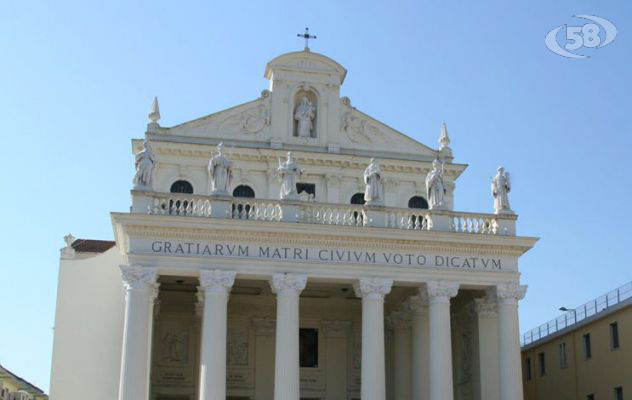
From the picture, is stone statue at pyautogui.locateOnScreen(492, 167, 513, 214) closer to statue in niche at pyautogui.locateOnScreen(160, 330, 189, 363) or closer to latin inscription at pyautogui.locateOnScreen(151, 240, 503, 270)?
latin inscription at pyautogui.locateOnScreen(151, 240, 503, 270)

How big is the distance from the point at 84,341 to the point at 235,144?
30.9 feet

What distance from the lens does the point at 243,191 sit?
114 feet

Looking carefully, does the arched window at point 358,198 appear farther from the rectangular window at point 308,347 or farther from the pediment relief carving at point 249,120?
the rectangular window at point 308,347

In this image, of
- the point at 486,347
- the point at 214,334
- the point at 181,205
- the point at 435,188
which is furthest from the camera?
the point at 486,347

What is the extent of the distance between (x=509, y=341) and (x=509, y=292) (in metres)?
1.62

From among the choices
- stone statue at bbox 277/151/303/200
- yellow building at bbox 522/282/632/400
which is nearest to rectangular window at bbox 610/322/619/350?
yellow building at bbox 522/282/632/400

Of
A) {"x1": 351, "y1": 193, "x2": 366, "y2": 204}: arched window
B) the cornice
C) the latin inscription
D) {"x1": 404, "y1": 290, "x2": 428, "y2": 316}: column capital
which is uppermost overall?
{"x1": 351, "y1": 193, "x2": 366, "y2": 204}: arched window

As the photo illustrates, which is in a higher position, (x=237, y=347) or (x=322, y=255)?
(x=322, y=255)

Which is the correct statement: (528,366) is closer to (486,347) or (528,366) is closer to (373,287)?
(486,347)

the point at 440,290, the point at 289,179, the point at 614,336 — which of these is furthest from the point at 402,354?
the point at 614,336

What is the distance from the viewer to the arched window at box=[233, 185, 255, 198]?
1364 inches

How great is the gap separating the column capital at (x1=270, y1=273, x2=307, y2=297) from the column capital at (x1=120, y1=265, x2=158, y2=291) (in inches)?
149

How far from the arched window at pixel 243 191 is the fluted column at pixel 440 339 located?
8778mm

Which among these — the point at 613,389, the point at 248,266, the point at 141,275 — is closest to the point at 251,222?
the point at 248,266
